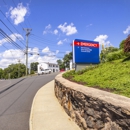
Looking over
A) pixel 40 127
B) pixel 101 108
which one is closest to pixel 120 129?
pixel 101 108

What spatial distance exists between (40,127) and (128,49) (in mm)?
6026

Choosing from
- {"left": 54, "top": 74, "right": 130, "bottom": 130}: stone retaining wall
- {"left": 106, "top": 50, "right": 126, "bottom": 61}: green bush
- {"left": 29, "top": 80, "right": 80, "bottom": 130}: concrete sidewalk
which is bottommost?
Result: {"left": 29, "top": 80, "right": 80, "bottom": 130}: concrete sidewalk

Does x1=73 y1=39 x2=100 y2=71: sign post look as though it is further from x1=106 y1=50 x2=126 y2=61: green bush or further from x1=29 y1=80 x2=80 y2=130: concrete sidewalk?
x1=29 y1=80 x2=80 y2=130: concrete sidewalk

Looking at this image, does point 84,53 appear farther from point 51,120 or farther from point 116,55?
point 51,120

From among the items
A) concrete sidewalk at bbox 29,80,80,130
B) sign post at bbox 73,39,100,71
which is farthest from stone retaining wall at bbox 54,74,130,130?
sign post at bbox 73,39,100,71

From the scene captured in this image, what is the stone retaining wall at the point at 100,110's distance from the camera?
262 cm

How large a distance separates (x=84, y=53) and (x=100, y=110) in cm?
867

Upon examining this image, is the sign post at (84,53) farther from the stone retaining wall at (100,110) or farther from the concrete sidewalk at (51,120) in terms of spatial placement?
the stone retaining wall at (100,110)

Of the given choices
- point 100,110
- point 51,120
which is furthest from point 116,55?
point 100,110

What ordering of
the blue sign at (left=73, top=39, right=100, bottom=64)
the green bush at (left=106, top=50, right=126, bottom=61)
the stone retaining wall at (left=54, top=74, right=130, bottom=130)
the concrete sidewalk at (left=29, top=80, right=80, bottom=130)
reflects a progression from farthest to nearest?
the blue sign at (left=73, top=39, right=100, bottom=64)
the green bush at (left=106, top=50, right=126, bottom=61)
the concrete sidewalk at (left=29, top=80, right=80, bottom=130)
the stone retaining wall at (left=54, top=74, right=130, bottom=130)

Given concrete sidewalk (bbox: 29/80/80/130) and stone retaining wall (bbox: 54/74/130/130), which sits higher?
stone retaining wall (bbox: 54/74/130/130)

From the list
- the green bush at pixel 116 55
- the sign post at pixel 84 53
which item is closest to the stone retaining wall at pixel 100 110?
the sign post at pixel 84 53

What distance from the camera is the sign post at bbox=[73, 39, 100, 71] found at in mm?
11359

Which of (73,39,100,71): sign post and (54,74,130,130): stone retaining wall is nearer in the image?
(54,74,130,130): stone retaining wall
